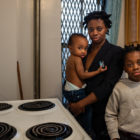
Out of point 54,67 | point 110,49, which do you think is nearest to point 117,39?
point 54,67

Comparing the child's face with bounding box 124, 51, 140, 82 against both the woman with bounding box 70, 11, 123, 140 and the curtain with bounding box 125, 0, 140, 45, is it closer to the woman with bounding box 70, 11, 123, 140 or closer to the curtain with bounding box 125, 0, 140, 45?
the woman with bounding box 70, 11, 123, 140

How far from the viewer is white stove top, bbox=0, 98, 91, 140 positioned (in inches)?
30.9

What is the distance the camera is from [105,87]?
1161mm

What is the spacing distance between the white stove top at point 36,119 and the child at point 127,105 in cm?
28

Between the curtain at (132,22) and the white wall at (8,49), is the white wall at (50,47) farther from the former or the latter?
the curtain at (132,22)

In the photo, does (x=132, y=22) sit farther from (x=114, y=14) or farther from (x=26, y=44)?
(x=26, y=44)

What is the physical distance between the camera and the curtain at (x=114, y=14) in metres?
2.21

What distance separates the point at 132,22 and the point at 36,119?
1711mm

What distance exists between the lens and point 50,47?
6.88ft

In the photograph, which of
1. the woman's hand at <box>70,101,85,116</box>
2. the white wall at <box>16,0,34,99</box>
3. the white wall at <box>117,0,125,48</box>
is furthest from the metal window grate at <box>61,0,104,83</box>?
the woman's hand at <box>70,101,85,116</box>

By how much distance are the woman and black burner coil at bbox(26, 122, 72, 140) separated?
0.38 metres

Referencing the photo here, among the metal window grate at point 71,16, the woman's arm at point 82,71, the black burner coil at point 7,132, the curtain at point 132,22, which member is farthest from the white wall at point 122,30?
the black burner coil at point 7,132

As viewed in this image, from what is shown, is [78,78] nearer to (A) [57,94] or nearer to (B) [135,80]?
(B) [135,80]

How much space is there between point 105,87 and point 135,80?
18 centimetres
